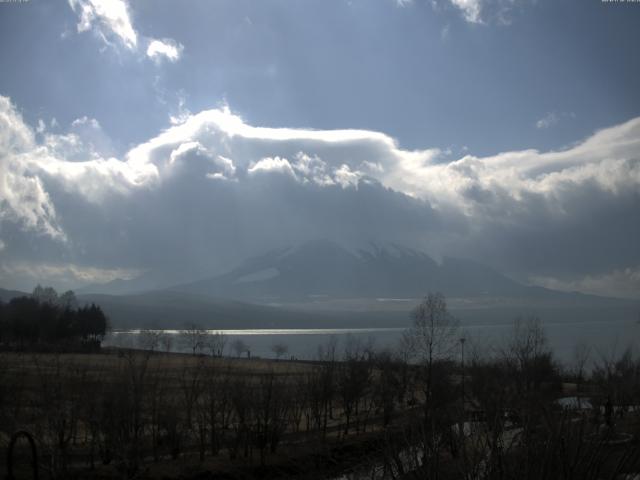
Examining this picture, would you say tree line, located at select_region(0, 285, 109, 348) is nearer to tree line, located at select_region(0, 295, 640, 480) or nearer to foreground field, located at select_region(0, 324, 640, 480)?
Answer: tree line, located at select_region(0, 295, 640, 480)

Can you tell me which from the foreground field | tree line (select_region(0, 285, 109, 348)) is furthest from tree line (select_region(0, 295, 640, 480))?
tree line (select_region(0, 285, 109, 348))

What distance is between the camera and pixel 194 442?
146 feet

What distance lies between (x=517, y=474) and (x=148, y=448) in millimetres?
35878

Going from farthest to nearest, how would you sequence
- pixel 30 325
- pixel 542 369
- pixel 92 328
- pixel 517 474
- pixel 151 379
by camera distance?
pixel 92 328 → pixel 30 325 → pixel 542 369 → pixel 151 379 → pixel 517 474

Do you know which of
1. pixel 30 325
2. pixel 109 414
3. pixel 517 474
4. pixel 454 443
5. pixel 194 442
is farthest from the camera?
pixel 30 325

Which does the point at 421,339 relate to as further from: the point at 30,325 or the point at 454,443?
the point at 30,325

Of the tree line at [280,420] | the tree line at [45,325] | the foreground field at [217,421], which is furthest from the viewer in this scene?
the tree line at [45,325]

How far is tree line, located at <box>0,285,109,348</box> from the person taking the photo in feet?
421

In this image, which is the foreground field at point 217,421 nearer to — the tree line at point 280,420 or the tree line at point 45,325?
the tree line at point 280,420

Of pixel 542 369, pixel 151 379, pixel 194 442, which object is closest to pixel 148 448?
pixel 194 442

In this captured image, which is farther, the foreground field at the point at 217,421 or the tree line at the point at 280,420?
the foreground field at the point at 217,421

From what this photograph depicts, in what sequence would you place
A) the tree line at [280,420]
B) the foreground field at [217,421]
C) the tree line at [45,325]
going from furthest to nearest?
1. the tree line at [45,325]
2. the foreground field at [217,421]
3. the tree line at [280,420]

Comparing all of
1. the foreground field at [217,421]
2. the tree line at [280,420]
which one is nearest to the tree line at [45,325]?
the tree line at [280,420]

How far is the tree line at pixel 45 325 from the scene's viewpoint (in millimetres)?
128375
